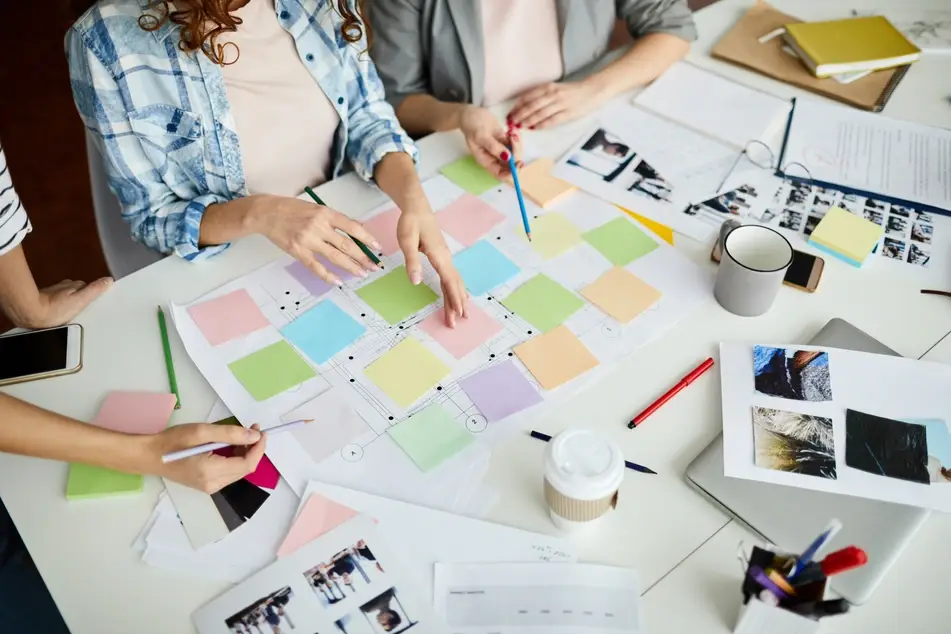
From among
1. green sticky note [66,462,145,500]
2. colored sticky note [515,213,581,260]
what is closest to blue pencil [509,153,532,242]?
colored sticky note [515,213,581,260]

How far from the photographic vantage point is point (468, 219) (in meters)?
1.24

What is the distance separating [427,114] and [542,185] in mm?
329

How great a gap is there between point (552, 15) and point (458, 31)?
0.22m

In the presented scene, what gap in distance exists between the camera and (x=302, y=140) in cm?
137

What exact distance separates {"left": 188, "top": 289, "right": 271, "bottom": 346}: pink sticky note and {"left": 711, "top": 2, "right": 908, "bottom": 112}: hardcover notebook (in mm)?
1069

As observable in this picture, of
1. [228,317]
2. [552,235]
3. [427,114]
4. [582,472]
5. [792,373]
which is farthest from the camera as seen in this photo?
[427,114]

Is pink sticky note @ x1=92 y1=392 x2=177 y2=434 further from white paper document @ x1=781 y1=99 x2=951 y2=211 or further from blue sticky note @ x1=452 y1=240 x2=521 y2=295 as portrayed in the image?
white paper document @ x1=781 y1=99 x2=951 y2=211

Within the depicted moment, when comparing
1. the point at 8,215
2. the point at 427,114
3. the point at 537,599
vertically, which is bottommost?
the point at 537,599

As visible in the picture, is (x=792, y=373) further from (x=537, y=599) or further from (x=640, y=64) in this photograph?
(x=640, y=64)

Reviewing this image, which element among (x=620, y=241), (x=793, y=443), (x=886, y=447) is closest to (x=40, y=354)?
(x=620, y=241)

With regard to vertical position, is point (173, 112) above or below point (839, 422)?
above

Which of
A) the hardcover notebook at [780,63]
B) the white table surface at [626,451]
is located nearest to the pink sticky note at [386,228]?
the white table surface at [626,451]

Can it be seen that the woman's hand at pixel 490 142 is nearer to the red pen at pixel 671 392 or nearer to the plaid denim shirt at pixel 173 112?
the plaid denim shirt at pixel 173 112

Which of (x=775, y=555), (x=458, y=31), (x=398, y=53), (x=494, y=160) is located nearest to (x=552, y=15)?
(x=458, y=31)
